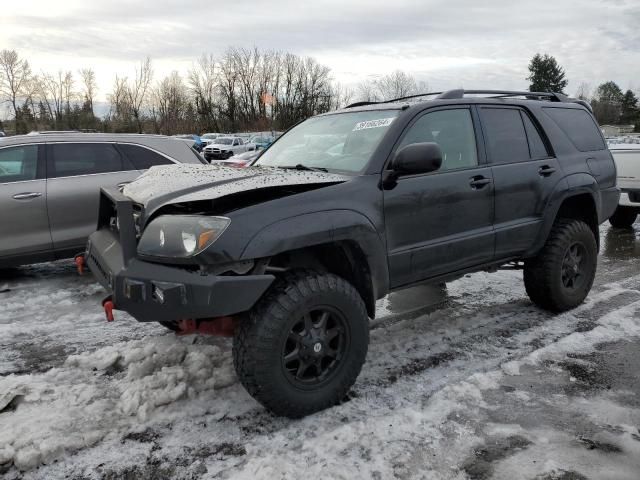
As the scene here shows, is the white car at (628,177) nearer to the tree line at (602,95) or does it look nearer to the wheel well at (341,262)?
the wheel well at (341,262)

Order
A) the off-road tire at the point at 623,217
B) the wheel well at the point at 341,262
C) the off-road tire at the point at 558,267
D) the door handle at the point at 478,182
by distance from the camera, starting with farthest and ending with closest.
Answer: the off-road tire at the point at 623,217 → the off-road tire at the point at 558,267 → the door handle at the point at 478,182 → the wheel well at the point at 341,262

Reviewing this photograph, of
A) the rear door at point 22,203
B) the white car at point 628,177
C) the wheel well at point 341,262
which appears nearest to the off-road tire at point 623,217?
the white car at point 628,177

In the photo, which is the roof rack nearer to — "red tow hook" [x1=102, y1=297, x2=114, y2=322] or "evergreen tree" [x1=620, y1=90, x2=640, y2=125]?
"red tow hook" [x1=102, y1=297, x2=114, y2=322]

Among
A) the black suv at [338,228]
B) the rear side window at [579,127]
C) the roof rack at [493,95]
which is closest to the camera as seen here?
the black suv at [338,228]

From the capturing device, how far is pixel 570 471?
2.57 meters

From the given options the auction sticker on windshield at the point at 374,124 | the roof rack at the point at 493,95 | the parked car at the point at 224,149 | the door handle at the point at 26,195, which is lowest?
the door handle at the point at 26,195

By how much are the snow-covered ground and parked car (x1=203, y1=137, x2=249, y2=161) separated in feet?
98.9

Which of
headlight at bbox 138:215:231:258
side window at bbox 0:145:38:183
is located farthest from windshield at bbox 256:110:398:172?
side window at bbox 0:145:38:183

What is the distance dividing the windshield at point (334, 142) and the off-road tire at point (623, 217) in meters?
7.34

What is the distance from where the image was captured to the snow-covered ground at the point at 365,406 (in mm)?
2637

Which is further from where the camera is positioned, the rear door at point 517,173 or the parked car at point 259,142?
the parked car at point 259,142

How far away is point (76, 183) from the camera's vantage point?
596 cm

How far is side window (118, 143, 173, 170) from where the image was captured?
629 centimetres

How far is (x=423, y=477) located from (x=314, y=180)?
5.60 ft
